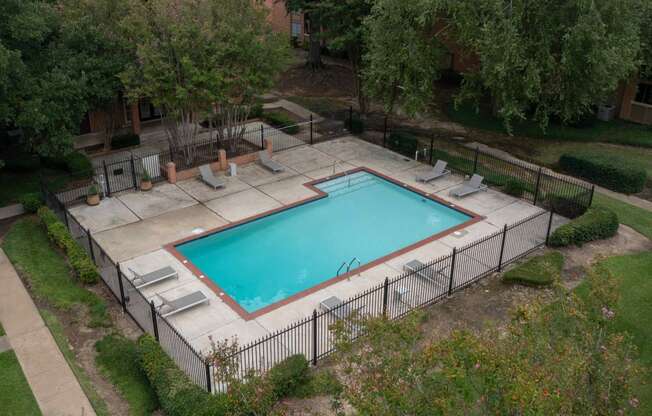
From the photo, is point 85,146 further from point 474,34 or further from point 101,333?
point 474,34

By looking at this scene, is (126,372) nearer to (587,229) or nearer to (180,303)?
(180,303)

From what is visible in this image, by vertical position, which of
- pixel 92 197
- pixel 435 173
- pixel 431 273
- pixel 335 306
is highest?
pixel 435 173

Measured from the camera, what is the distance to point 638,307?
16234 mm

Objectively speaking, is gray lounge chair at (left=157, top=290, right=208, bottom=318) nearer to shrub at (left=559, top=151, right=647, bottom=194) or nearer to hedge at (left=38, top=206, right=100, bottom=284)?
hedge at (left=38, top=206, right=100, bottom=284)

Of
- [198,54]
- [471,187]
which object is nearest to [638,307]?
[471,187]

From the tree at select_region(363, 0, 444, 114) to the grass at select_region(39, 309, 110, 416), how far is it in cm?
A: 1648

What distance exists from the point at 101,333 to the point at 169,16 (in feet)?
44.1

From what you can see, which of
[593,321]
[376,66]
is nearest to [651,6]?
[376,66]

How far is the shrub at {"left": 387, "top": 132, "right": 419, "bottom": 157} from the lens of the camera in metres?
27.8

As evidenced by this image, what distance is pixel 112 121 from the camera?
27031 millimetres

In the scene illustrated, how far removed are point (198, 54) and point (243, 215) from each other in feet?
22.1

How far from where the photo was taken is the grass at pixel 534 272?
1727 cm

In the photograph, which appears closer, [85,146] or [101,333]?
[101,333]

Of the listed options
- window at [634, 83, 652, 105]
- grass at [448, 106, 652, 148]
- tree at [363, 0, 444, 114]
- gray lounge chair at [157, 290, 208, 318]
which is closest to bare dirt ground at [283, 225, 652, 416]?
gray lounge chair at [157, 290, 208, 318]
